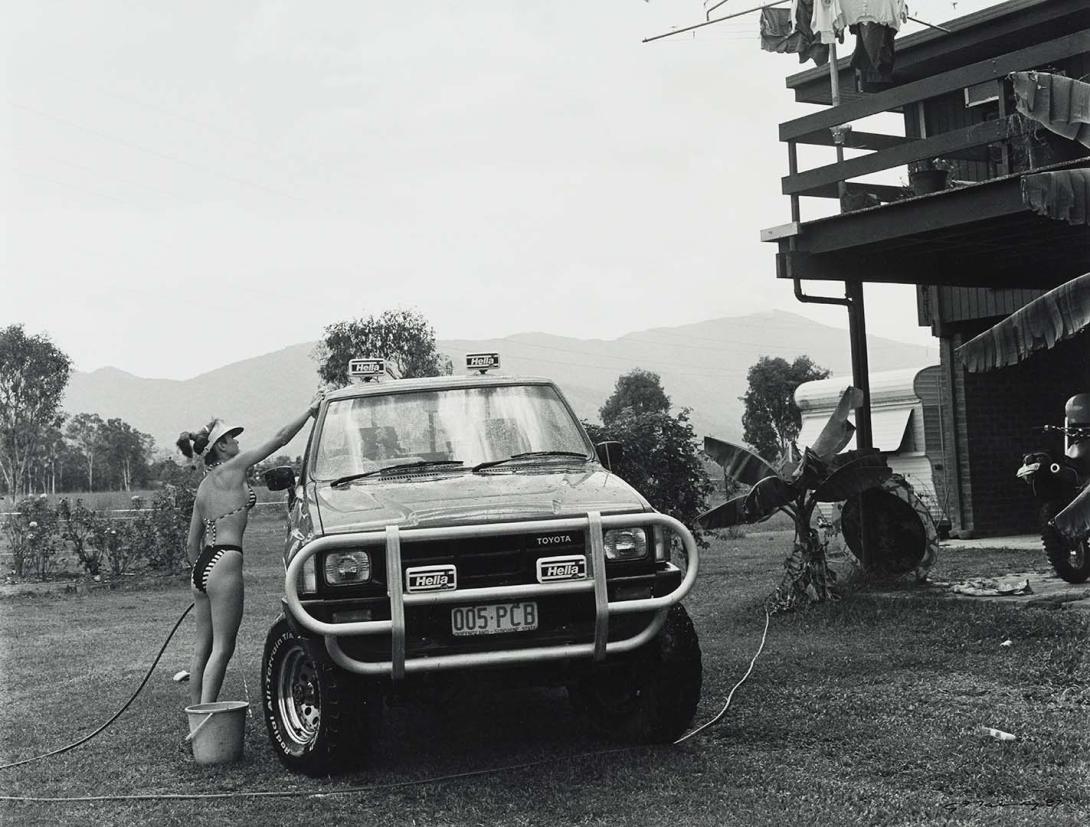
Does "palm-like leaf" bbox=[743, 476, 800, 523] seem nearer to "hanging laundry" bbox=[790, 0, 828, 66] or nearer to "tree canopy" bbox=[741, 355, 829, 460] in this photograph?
"hanging laundry" bbox=[790, 0, 828, 66]

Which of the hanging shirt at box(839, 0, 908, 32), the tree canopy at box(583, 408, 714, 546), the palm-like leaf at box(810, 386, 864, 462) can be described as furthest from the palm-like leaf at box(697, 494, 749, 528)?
the hanging shirt at box(839, 0, 908, 32)

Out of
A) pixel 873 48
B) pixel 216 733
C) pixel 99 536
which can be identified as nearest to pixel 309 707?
pixel 216 733

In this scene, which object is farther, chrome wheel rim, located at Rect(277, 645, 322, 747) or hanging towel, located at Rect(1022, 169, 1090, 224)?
hanging towel, located at Rect(1022, 169, 1090, 224)

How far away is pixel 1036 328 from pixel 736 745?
3.82m

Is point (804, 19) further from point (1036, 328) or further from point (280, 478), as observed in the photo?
point (280, 478)

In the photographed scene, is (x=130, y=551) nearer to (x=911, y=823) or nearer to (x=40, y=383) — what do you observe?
(x=911, y=823)

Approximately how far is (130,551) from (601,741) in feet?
47.7

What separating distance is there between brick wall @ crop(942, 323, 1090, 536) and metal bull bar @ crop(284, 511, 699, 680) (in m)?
13.2

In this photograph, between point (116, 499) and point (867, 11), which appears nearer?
point (867, 11)

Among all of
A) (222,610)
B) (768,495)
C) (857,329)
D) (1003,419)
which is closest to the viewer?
(222,610)

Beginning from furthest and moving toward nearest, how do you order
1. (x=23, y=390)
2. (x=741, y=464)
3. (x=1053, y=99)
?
(x=23, y=390)
(x=741, y=464)
(x=1053, y=99)

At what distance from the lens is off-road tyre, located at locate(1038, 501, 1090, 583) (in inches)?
462

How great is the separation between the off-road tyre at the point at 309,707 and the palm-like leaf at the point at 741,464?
18.0 feet

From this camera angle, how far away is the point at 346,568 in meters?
6.19
